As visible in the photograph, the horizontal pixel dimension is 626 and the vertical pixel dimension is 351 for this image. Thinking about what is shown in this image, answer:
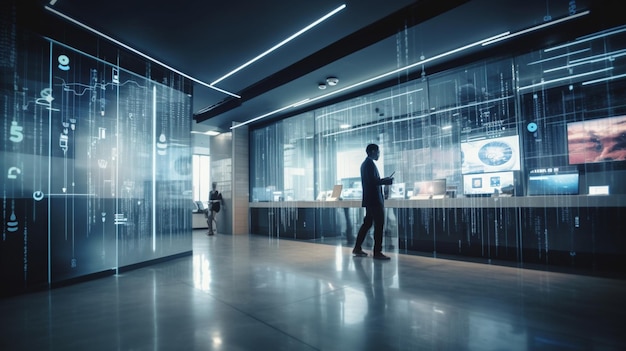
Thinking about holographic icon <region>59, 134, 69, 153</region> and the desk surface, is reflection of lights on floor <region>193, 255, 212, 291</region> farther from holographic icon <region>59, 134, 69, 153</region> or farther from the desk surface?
the desk surface

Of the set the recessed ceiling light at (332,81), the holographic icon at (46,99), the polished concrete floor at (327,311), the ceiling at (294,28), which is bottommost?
the polished concrete floor at (327,311)

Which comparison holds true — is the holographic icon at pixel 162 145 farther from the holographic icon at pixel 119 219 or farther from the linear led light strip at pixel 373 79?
the linear led light strip at pixel 373 79

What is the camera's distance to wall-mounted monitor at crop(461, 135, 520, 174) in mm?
4625

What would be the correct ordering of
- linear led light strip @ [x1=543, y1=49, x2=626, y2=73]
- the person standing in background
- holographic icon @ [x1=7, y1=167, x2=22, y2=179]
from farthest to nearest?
the person standing in background, linear led light strip @ [x1=543, y1=49, x2=626, y2=73], holographic icon @ [x1=7, y1=167, x2=22, y2=179]

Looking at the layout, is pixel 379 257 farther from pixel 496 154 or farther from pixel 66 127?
pixel 66 127

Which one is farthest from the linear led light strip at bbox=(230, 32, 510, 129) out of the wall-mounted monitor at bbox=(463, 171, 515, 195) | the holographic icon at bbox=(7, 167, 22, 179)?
the holographic icon at bbox=(7, 167, 22, 179)

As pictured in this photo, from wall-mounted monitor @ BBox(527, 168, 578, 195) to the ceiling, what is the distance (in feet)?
5.87

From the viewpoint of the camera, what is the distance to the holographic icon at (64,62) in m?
3.32

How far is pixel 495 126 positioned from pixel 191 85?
197 inches

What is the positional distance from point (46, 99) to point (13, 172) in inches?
30.5

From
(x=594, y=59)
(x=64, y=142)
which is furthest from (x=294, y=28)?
(x=594, y=59)

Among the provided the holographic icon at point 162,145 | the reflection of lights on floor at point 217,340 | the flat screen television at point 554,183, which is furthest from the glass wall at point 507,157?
the reflection of lights on floor at point 217,340

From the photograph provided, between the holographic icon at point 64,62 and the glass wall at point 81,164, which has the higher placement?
the holographic icon at point 64,62

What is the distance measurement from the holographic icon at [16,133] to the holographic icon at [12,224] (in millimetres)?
674
